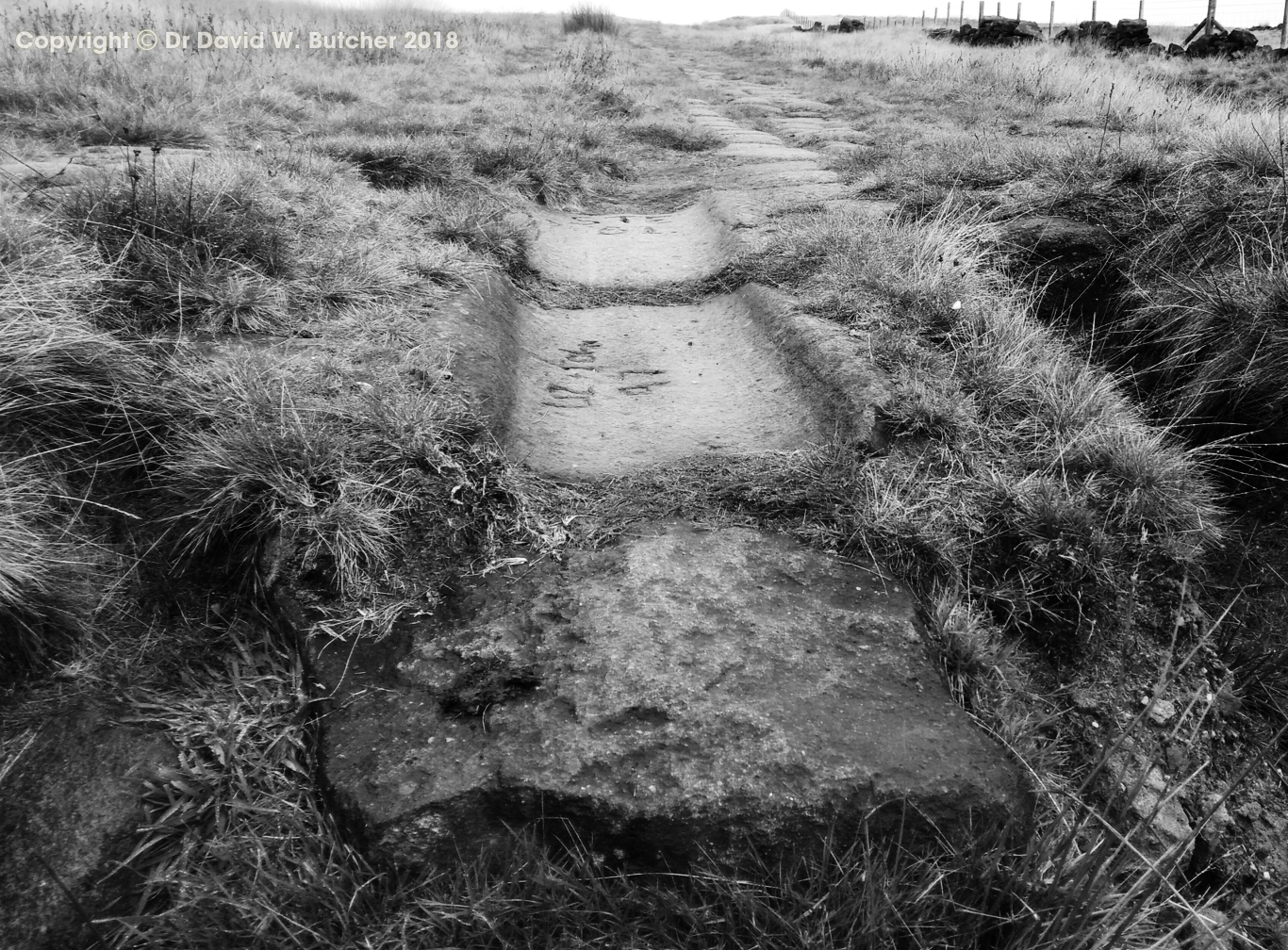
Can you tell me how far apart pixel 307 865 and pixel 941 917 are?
1.28 metres

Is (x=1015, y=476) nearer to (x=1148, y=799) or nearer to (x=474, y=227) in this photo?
(x=1148, y=799)

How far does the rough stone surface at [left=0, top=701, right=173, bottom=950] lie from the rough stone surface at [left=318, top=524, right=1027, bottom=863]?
1.45 feet

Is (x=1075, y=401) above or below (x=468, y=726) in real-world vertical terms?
above

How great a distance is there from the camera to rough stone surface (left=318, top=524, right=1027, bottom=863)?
67.9 inches

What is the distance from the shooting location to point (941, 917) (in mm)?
1590

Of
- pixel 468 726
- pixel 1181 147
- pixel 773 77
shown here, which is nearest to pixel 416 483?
pixel 468 726

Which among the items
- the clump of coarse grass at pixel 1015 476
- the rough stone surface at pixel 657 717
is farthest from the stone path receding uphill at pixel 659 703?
the clump of coarse grass at pixel 1015 476

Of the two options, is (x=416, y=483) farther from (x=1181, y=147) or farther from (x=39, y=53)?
(x=39, y=53)

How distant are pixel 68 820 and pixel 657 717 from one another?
1.28m

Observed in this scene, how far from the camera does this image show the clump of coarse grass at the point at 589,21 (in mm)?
19797

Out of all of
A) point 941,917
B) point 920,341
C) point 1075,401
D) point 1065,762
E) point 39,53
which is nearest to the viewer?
point 941,917

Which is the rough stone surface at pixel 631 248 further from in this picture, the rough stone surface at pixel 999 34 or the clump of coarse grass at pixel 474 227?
the rough stone surface at pixel 999 34

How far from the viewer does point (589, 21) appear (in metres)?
20.2

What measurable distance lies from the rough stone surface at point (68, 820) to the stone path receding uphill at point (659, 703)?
0.44m
